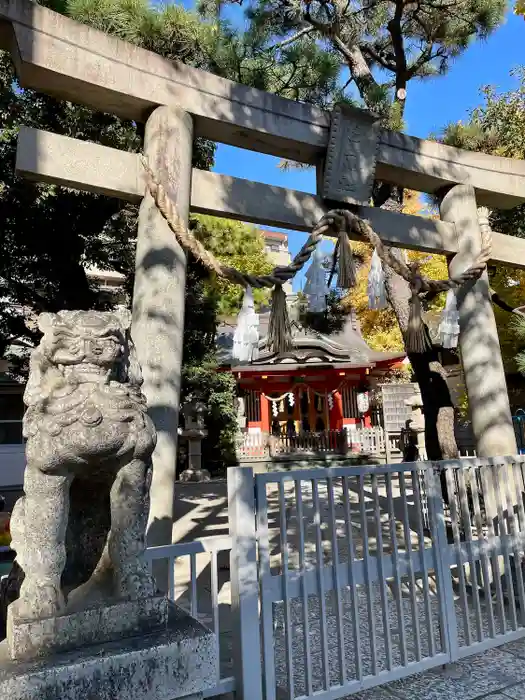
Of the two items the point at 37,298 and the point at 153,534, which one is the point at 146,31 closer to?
the point at 37,298

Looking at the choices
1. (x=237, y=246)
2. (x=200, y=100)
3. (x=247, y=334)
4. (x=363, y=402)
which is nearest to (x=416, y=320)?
(x=247, y=334)

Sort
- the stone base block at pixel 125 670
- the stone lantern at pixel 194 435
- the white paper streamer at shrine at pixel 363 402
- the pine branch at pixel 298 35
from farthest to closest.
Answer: the white paper streamer at shrine at pixel 363 402
the stone lantern at pixel 194 435
the pine branch at pixel 298 35
the stone base block at pixel 125 670

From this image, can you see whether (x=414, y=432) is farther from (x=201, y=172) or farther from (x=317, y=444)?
(x=201, y=172)

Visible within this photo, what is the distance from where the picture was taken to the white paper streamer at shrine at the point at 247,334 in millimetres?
3588

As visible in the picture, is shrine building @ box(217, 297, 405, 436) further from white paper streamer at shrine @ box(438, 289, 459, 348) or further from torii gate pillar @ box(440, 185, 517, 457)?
white paper streamer at shrine @ box(438, 289, 459, 348)

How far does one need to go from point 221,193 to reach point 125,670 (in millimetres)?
3174

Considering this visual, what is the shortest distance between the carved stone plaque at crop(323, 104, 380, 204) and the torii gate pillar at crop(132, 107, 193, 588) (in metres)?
1.26

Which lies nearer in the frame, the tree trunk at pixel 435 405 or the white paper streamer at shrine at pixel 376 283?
the white paper streamer at shrine at pixel 376 283

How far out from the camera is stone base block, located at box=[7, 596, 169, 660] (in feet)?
4.41

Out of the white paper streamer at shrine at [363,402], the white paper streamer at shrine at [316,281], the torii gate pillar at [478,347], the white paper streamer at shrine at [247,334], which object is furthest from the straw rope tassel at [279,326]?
the white paper streamer at shrine at [363,402]

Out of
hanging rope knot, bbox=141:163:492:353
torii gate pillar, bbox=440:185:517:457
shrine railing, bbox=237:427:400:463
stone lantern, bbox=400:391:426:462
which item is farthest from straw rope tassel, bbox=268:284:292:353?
shrine railing, bbox=237:427:400:463

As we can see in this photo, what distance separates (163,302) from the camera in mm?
3174

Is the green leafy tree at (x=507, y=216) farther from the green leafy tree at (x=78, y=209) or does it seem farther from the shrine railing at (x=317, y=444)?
the shrine railing at (x=317, y=444)

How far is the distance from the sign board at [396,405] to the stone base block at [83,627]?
13705 mm
